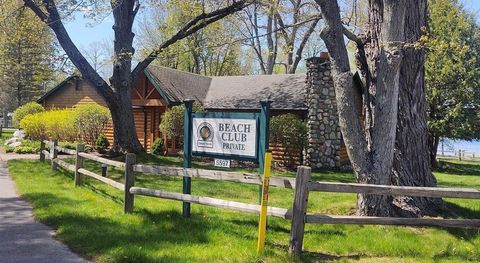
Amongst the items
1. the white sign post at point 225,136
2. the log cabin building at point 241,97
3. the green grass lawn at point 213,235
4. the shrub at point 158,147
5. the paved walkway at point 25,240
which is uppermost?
the log cabin building at point 241,97

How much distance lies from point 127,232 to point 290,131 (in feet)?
42.9

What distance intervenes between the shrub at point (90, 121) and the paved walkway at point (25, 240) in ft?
49.6

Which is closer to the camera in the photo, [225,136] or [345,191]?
[345,191]

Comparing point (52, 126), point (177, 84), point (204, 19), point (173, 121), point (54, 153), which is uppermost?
point (204, 19)

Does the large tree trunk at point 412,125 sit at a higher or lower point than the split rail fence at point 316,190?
higher

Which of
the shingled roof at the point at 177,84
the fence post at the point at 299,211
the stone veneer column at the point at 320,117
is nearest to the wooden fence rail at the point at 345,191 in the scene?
the fence post at the point at 299,211

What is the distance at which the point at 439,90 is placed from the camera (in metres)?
24.6

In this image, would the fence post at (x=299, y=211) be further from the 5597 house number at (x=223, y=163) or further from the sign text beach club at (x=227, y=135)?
the 5597 house number at (x=223, y=163)

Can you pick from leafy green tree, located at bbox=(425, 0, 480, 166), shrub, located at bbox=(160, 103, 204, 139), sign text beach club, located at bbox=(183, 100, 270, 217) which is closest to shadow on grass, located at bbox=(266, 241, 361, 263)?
sign text beach club, located at bbox=(183, 100, 270, 217)

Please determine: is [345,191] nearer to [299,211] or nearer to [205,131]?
[299,211]

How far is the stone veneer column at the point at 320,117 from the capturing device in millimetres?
18906

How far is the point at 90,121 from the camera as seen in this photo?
78.7 feet

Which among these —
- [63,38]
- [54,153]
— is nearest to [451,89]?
[63,38]

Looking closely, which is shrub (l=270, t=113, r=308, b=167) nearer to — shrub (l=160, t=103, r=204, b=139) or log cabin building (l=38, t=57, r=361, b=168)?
log cabin building (l=38, t=57, r=361, b=168)
